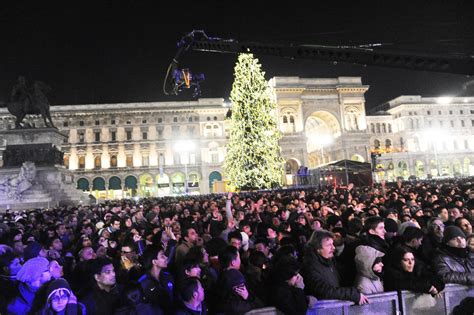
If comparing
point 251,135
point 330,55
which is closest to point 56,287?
point 330,55

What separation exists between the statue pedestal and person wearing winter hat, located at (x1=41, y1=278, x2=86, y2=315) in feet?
62.7

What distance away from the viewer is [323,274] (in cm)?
450

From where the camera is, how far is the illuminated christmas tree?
29.8 meters

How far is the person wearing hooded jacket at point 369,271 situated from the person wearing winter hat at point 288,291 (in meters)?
0.72

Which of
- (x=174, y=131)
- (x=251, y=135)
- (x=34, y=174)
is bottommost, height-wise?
(x=34, y=174)

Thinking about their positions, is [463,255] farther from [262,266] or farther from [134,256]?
[134,256]

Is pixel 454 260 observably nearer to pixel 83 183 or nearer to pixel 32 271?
pixel 32 271

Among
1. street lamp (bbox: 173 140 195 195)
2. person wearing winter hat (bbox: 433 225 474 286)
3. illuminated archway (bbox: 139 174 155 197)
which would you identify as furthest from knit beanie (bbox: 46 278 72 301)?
illuminated archway (bbox: 139 174 155 197)

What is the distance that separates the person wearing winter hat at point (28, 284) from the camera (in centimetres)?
398

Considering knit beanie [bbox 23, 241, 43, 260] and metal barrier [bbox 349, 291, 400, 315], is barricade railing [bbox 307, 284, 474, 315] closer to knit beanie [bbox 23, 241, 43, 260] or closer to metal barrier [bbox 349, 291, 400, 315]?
metal barrier [bbox 349, 291, 400, 315]

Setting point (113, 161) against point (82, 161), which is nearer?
point (82, 161)

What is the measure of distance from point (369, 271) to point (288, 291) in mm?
1144

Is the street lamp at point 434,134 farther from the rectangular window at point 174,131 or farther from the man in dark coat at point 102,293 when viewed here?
the man in dark coat at point 102,293

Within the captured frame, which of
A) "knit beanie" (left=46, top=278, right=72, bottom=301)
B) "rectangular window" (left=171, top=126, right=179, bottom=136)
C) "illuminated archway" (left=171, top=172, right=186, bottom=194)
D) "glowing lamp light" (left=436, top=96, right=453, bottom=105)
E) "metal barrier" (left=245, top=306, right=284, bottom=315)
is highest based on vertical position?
"glowing lamp light" (left=436, top=96, right=453, bottom=105)
